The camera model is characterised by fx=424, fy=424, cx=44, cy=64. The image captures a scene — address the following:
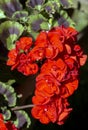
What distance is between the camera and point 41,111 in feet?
4.50

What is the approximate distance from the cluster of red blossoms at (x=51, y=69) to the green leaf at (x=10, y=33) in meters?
0.19

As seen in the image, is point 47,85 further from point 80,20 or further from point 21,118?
point 80,20

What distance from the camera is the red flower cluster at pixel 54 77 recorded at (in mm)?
1338

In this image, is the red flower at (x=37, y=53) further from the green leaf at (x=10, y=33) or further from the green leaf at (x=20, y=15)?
the green leaf at (x=20, y=15)

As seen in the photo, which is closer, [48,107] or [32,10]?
[48,107]

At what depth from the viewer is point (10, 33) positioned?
64.8 inches

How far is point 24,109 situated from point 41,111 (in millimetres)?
311

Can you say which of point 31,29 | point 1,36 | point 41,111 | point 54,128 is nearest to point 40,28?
point 31,29

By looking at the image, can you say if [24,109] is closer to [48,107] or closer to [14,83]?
[14,83]

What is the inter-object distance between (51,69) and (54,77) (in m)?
0.03

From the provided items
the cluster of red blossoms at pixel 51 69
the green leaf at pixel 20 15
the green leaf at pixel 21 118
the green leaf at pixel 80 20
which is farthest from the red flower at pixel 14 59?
the green leaf at pixel 80 20

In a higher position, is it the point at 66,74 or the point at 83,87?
the point at 66,74

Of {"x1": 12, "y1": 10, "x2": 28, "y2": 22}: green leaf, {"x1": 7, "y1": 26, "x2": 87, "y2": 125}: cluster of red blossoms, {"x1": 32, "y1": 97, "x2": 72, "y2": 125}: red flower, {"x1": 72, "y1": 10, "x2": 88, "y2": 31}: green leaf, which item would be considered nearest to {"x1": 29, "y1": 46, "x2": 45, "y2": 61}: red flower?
{"x1": 7, "y1": 26, "x2": 87, "y2": 125}: cluster of red blossoms

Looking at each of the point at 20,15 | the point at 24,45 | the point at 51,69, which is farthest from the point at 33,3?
the point at 51,69
